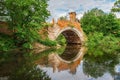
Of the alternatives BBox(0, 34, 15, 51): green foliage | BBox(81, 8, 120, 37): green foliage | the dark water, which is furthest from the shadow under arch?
BBox(81, 8, 120, 37): green foliage

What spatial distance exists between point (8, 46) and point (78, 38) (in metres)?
24.8

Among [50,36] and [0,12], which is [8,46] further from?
[50,36]

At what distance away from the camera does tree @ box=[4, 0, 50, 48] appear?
2900cm

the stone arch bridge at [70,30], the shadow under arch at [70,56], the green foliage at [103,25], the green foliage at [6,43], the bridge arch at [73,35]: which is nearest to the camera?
the shadow under arch at [70,56]

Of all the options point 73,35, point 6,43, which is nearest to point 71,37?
point 73,35

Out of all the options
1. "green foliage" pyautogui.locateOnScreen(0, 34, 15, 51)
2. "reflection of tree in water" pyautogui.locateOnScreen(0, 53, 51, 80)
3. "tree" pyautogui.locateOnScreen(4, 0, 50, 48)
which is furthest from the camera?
"tree" pyautogui.locateOnScreen(4, 0, 50, 48)

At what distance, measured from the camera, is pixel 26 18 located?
30609 mm

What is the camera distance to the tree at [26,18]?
29000mm

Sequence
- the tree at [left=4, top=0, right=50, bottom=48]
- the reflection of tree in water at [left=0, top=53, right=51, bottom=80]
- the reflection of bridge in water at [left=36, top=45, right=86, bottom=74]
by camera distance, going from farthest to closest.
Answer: the tree at [left=4, top=0, right=50, bottom=48] → the reflection of bridge in water at [left=36, top=45, right=86, bottom=74] → the reflection of tree in water at [left=0, top=53, right=51, bottom=80]

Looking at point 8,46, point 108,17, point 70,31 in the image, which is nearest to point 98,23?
point 108,17

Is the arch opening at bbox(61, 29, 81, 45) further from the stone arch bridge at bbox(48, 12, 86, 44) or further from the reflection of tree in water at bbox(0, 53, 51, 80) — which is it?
the reflection of tree in water at bbox(0, 53, 51, 80)

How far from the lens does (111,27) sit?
52.4 metres

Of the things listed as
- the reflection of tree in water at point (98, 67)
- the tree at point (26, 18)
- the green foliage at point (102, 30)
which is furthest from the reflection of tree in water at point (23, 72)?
the green foliage at point (102, 30)

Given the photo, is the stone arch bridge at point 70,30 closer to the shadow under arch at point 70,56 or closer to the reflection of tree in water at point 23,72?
the shadow under arch at point 70,56
